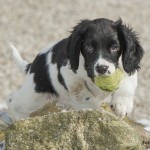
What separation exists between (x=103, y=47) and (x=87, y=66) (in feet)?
1.15

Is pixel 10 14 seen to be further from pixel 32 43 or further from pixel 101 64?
pixel 101 64

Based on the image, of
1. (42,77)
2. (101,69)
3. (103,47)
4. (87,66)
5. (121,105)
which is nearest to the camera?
(101,69)

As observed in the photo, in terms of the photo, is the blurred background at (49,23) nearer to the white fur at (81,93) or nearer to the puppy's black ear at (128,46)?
the white fur at (81,93)

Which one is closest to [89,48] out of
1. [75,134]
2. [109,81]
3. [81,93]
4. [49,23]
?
[109,81]

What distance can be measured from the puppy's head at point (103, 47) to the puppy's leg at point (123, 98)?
0.40ft

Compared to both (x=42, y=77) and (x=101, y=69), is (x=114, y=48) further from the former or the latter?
(x=42, y=77)

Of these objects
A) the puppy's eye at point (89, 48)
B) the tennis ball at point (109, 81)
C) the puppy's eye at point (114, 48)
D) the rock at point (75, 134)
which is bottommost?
the rock at point (75, 134)

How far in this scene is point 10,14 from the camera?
39.4 feet

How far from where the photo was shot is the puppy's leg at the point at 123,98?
212 inches

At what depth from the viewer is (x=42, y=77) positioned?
6.06 m

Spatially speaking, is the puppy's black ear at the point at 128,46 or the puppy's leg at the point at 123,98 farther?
the puppy's leg at the point at 123,98

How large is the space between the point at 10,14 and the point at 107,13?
2188 millimetres

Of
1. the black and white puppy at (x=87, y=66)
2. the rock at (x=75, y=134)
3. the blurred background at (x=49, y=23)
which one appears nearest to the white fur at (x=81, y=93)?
the black and white puppy at (x=87, y=66)

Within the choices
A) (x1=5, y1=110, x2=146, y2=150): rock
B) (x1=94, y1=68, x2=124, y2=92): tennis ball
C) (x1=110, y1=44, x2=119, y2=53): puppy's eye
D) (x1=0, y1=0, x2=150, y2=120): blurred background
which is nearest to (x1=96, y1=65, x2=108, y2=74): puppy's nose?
(x1=94, y1=68, x2=124, y2=92): tennis ball
